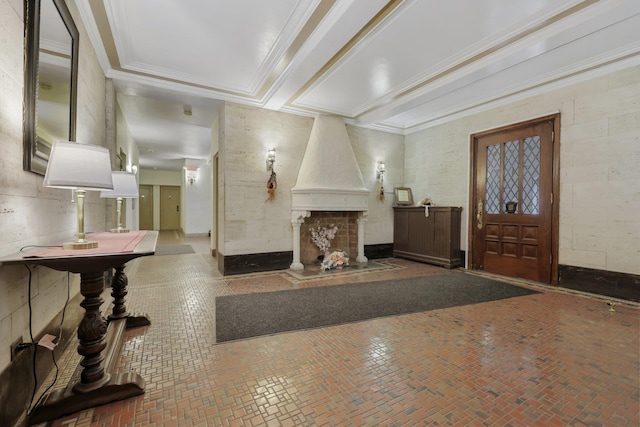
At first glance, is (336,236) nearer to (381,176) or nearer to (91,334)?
(381,176)

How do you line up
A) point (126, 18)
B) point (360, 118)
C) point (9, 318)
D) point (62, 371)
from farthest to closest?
1. point (360, 118)
2. point (126, 18)
3. point (62, 371)
4. point (9, 318)

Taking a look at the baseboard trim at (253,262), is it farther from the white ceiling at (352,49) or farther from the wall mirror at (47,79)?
the wall mirror at (47,79)

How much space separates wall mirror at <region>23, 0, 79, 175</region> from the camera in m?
1.57

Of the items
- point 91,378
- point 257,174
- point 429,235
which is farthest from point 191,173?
point 91,378

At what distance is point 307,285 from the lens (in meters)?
4.10

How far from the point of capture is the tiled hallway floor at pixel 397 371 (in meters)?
1.53

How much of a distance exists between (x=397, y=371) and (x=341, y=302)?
4.70 ft

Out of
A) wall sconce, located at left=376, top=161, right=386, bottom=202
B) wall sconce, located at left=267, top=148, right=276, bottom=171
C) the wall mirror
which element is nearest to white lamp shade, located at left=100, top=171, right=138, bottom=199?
the wall mirror

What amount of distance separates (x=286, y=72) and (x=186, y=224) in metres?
8.04

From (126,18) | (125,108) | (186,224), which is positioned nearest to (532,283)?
(126,18)

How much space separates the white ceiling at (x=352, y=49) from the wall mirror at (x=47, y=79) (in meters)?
0.76

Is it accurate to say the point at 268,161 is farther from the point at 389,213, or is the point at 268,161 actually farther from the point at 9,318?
the point at 9,318

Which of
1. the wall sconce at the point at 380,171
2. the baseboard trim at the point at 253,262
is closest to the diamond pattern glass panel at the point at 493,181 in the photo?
the wall sconce at the point at 380,171

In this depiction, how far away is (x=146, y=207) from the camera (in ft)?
41.2
